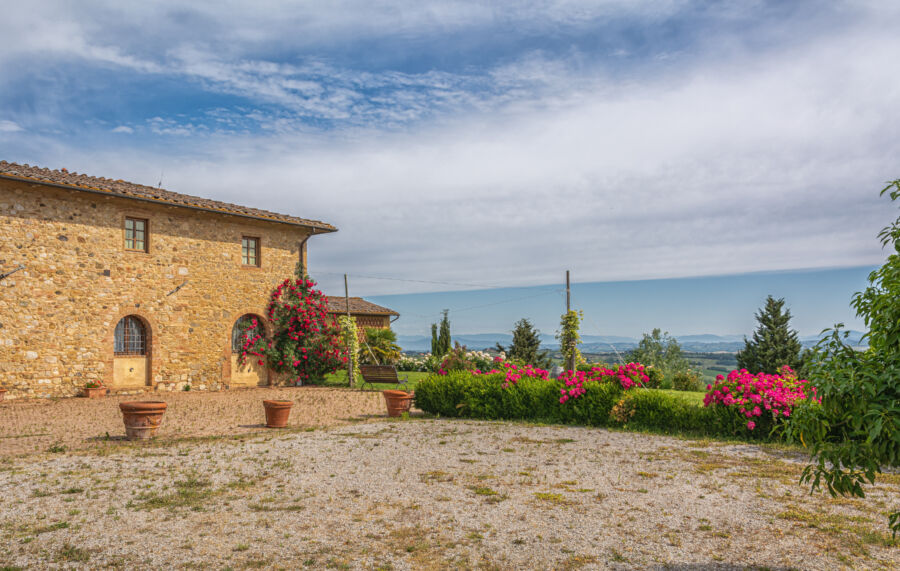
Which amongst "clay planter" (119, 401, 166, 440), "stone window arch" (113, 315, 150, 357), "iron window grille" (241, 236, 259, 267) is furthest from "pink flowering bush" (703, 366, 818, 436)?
"stone window arch" (113, 315, 150, 357)

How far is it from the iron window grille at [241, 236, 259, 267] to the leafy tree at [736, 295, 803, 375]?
1741 cm

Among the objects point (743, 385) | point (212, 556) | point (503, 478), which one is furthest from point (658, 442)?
point (212, 556)

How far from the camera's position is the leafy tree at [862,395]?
104 inches

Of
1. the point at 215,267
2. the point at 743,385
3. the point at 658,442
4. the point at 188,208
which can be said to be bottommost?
the point at 658,442

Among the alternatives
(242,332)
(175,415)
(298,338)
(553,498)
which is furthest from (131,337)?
(553,498)

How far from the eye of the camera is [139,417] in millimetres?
8883

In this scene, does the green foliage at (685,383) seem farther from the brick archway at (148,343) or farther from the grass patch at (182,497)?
the grass patch at (182,497)

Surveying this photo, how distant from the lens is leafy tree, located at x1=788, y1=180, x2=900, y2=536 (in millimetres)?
2643

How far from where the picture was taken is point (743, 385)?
29.3 feet

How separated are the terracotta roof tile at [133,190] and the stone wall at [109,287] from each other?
301mm

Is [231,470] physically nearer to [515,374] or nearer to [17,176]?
[515,374]

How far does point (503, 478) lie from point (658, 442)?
10.2 ft

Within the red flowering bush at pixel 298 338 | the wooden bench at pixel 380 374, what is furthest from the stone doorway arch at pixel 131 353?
the wooden bench at pixel 380 374

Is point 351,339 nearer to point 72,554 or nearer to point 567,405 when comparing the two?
point 567,405
